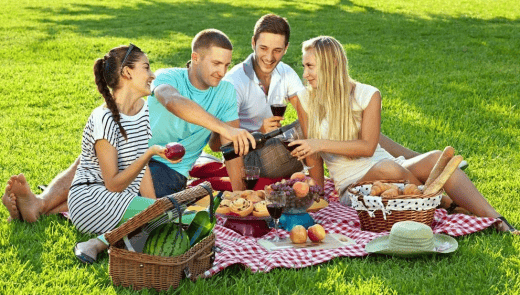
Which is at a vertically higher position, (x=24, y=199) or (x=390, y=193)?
(x=390, y=193)

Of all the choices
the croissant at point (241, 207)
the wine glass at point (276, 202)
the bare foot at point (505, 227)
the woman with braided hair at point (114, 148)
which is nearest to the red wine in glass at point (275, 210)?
the wine glass at point (276, 202)

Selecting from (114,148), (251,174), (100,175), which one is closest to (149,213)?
(114,148)

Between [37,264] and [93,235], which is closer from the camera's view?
[37,264]

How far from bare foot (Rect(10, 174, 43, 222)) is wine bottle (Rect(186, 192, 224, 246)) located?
1613mm

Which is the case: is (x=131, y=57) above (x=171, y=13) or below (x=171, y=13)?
above

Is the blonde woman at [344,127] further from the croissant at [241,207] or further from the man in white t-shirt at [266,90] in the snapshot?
the croissant at [241,207]

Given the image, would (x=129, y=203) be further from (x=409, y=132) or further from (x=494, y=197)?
(x=409, y=132)

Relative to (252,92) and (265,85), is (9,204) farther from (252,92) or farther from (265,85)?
(265,85)

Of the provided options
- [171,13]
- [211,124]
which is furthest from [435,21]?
[211,124]

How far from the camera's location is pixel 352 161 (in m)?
6.04

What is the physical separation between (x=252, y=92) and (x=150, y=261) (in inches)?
115

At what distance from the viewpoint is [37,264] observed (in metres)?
4.78

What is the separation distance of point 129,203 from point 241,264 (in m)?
0.98

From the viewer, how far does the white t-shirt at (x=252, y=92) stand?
684 centimetres
